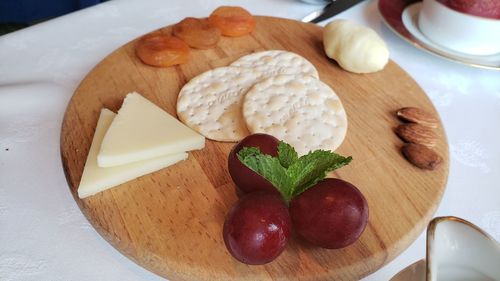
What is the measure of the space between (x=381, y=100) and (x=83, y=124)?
620 mm

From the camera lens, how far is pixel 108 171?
0.78 meters

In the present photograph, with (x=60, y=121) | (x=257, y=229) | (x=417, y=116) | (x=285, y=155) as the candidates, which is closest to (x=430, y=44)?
(x=417, y=116)

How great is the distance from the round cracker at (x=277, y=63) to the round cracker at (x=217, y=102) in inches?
1.0

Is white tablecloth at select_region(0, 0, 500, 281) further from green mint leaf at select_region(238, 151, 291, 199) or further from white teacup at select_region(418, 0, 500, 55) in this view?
green mint leaf at select_region(238, 151, 291, 199)

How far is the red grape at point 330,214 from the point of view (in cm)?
64

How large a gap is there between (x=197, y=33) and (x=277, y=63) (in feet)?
0.67

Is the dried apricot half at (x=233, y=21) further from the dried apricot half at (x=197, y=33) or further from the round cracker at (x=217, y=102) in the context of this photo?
the round cracker at (x=217, y=102)

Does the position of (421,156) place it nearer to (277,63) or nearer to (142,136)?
(277,63)

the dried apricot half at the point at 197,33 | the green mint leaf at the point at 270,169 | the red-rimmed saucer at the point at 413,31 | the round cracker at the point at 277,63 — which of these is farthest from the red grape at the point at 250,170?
the red-rimmed saucer at the point at 413,31

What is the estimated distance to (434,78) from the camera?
116 centimetres

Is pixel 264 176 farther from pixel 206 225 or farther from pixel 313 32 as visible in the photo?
pixel 313 32

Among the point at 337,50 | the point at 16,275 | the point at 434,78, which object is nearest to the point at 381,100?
the point at 337,50

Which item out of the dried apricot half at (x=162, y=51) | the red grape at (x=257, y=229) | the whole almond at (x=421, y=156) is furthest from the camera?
the dried apricot half at (x=162, y=51)

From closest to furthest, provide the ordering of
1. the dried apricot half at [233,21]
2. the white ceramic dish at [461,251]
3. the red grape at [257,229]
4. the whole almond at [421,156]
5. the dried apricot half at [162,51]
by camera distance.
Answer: the white ceramic dish at [461,251]
the red grape at [257,229]
the whole almond at [421,156]
the dried apricot half at [162,51]
the dried apricot half at [233,21]
